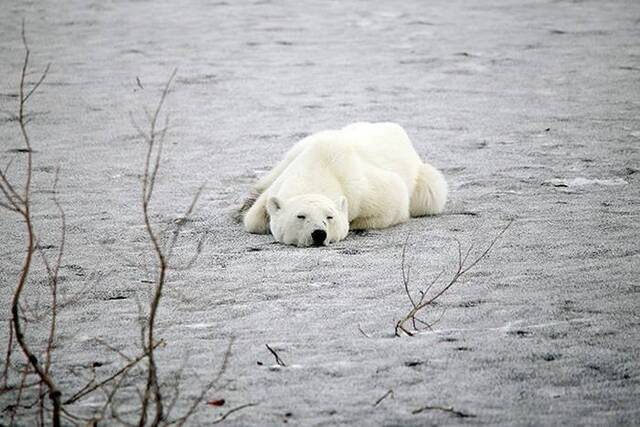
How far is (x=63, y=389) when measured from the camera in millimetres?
4496

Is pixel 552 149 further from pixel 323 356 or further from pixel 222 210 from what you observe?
pixel 323 356

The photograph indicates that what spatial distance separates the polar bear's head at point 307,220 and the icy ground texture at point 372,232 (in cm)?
16

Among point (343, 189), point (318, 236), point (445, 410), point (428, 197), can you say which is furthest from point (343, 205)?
point (445, 410)

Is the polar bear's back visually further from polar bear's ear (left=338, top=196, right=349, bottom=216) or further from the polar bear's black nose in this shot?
the polar bear's black nose

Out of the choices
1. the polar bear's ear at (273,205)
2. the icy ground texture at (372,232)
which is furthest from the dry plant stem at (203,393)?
the polar bear's ear at (273,205)

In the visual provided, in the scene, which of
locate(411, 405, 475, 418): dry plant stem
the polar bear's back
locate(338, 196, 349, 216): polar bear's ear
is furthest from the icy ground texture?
the polar bear's back

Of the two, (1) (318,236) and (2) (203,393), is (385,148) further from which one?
(2) (203,393)

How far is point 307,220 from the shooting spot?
6.79m

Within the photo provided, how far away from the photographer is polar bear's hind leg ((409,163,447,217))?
7727 millimetres

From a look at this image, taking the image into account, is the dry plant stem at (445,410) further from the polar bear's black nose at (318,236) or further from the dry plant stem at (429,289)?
the polar bear's black nose at (318,236)

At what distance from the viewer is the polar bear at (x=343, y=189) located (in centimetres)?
685

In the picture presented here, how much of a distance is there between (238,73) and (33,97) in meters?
2.75

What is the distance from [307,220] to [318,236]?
0.14 meters

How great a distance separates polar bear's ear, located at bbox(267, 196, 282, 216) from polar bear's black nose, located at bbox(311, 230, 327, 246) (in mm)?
347
